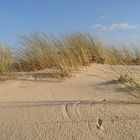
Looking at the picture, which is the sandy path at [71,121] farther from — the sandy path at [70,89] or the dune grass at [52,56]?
the dune grass at [52,56]

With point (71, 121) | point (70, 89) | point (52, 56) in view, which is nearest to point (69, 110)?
point (71, 121)

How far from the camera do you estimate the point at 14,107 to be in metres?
4.76

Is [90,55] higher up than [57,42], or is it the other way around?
[57,42]

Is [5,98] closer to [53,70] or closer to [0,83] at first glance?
[0,83]

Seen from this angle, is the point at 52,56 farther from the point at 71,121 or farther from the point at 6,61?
the point at 71,121

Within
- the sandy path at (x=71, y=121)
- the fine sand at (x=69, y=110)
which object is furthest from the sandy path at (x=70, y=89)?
the sandy path at (x=71, y=121)

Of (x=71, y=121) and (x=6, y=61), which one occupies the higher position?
(x=6, y=61)

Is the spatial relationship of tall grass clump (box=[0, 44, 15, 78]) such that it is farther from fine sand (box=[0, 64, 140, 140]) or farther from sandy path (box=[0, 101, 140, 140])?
sandy path (box=[0, 101, 140, 140])

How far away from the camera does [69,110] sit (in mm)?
4355

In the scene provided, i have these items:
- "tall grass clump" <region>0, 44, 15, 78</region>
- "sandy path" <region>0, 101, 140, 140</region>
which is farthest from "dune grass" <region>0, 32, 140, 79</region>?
"sandy path" <region>0, 101, 140, 140</region>

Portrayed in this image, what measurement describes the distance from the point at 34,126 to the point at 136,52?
22.4 ft

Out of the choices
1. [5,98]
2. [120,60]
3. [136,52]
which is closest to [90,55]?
[120,60]

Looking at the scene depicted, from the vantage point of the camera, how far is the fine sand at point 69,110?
12.0 ft

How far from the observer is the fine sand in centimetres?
366
